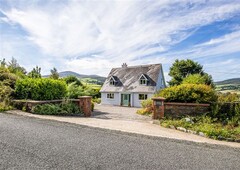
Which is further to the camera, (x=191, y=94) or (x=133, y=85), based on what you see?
(x=133, y=85)

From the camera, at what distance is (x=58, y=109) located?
12.9 metres

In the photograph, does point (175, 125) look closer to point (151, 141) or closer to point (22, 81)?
point (151, 141)

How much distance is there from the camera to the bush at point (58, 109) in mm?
12329

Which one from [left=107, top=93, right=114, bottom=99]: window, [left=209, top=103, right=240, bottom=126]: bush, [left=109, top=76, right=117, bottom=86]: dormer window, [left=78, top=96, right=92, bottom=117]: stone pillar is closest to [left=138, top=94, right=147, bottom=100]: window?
[left=107, top=93, right=114, bottom=99]: window

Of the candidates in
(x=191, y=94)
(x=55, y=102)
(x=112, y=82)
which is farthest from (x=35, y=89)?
(x=112, y=82)

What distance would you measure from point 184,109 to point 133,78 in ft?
72.5

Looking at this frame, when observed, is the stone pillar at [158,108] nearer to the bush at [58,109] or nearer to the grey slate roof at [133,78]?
the bush at [58,109]

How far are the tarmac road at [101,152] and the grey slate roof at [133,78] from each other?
23.6 m

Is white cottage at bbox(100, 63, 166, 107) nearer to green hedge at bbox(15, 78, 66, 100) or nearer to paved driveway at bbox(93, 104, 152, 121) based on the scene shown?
paved driveway at bbox(93, 104, 152, 121)

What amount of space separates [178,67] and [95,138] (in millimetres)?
42111

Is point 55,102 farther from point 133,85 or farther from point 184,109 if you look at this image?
point 133,85

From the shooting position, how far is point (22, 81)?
556 inches

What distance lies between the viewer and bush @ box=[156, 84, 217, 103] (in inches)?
471

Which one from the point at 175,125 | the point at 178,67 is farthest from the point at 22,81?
the point at 178,67
